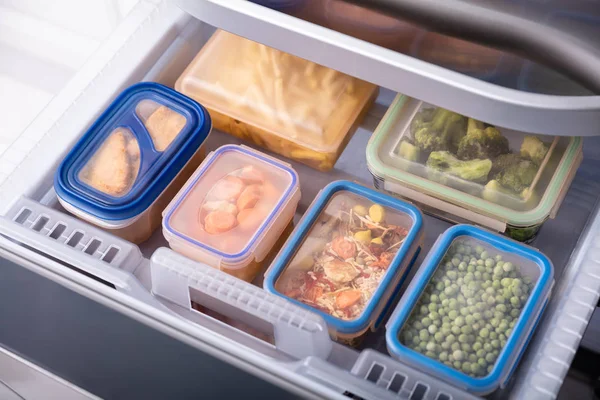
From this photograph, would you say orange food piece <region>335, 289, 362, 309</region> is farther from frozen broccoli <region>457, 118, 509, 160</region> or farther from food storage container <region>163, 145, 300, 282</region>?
frozen broccoli <region>457, 118, 509, 160</region>

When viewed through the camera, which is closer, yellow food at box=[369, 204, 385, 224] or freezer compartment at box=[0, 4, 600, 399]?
freezer compartment at box=[0, 4, 600, 399]

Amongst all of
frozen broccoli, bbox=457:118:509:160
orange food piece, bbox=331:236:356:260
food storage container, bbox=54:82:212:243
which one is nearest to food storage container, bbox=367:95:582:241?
frozen broccoli, bbox=457:118:509:160

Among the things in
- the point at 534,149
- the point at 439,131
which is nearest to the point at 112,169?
the point at 439,131

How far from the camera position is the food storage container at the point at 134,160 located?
99 cm

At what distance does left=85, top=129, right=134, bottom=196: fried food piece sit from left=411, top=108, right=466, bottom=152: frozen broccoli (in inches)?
14.9

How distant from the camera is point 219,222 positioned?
38.8 inches

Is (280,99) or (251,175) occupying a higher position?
(280,99)

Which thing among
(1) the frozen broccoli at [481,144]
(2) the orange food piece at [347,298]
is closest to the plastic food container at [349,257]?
(2) the orange food piece at [347,298]

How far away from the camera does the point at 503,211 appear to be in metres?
0.98

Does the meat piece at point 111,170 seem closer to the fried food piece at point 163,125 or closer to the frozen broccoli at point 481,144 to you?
the fried food piece at point 163,125

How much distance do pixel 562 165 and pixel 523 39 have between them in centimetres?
18

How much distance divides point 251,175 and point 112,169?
0.59 feet

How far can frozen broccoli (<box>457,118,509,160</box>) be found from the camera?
1.02 m

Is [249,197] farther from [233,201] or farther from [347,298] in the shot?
[347,298]
